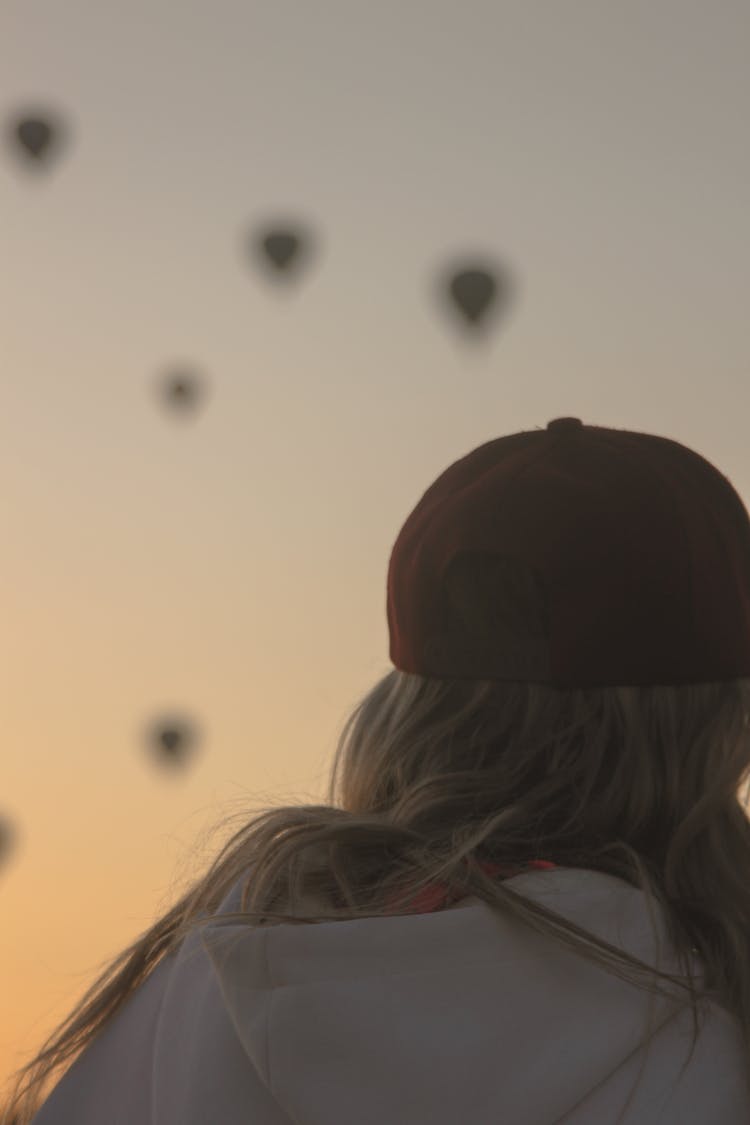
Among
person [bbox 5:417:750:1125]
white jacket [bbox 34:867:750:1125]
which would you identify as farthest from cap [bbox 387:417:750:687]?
white jacket [bbox 34:867:750:1125]

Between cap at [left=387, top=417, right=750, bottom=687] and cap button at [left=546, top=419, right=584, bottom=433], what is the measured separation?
0.26 ft

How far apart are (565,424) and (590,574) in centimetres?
27

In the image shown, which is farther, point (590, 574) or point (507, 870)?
point (590, 574)

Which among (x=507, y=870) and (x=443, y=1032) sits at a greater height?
(x=507, y=870)

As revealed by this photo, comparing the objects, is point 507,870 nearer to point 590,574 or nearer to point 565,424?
point 590,574

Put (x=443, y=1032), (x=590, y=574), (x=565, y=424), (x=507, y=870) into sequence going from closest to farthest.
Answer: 1. (x=443, y=1032)
2. (x=507, y=870)
3. (x=590, y=574)
4. (x=565, y=424)

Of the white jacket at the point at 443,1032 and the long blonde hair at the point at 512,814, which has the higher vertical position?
the long blonde hair at the point at 512,814

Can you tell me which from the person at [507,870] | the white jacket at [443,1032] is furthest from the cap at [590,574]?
the white jacket at [443,1032]

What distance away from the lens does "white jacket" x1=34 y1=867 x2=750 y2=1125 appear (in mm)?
1802

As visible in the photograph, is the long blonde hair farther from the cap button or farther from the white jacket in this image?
the cap button

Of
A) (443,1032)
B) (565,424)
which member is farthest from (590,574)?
(443,1032)

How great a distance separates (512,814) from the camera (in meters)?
2.06

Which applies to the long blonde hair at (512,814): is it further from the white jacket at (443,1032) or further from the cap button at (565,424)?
the cap button at (565,424)

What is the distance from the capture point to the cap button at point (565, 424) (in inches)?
87.7
